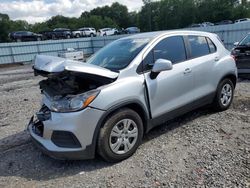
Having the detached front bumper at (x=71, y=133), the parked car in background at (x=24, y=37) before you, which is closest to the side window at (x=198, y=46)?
the detached front bumper at (x=71, y=133)

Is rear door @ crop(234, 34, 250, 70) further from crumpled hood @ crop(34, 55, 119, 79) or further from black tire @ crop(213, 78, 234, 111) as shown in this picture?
crumpled hood @ crop(34, 55, 119, 79)

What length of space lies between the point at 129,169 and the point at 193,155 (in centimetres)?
96

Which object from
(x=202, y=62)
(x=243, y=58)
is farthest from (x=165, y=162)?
(x=243, y=58)

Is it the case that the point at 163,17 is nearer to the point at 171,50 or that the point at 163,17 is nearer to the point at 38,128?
the point at 171,50

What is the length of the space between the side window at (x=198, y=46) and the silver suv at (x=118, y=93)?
2 cm

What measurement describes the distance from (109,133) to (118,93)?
0.55m

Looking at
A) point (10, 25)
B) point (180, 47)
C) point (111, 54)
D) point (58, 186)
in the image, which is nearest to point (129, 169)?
point (58, 186)

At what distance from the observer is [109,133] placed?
3930mm

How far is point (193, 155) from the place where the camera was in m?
4.15

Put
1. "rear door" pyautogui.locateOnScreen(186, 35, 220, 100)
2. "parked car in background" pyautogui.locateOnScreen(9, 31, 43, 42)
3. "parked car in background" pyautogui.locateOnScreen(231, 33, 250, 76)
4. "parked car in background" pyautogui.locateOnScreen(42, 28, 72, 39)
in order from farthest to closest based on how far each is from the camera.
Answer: "parked car in background" pyautogui.locateOnScreen(42, 28, 72, 39) → "parked car in background" pyautogui.locateOnScreen(9, 31, 43, 42) → "parked car in background" pyautogui.locateOnScreen(231, 33, 250, 76) → "rear door" pyautogui.locateOnScreen(186, 35, 220, 100)

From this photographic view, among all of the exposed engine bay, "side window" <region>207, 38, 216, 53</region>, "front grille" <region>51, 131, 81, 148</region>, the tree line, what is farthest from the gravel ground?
the tree line

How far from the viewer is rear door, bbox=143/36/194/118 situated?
Result: 443cm

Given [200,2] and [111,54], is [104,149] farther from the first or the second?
[200,2]

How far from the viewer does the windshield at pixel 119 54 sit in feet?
14.7
